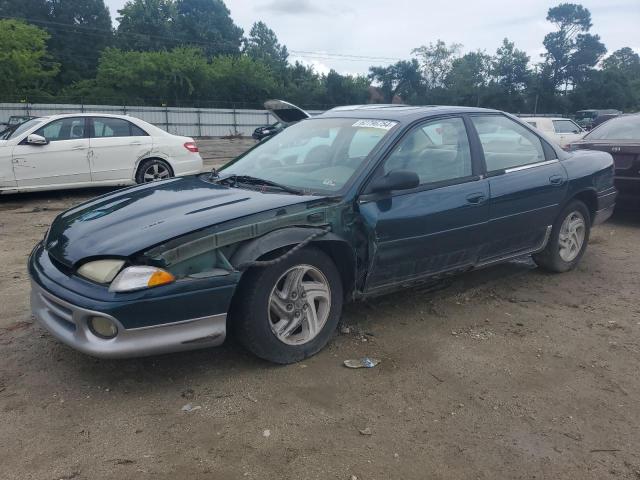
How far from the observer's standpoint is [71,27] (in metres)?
56.1

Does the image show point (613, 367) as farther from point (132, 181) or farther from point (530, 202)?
point (132, 181)

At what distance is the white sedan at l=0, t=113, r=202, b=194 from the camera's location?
8492mm

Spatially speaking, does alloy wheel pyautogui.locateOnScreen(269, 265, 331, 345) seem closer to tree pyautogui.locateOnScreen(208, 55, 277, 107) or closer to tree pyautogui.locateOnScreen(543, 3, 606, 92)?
tree pyautogui.locateOnScreen(208, 55, 277, 107)

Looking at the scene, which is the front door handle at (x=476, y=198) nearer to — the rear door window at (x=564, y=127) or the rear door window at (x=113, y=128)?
the rear door window at (x=113, y=128)

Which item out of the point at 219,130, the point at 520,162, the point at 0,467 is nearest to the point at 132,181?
the point at 520,162

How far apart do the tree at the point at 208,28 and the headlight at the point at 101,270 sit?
66.8m

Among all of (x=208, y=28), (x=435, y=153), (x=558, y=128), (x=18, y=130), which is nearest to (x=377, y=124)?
(x=435, y=153)

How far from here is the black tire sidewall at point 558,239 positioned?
5.15 meters

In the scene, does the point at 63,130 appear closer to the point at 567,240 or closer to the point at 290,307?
the point at 290,307

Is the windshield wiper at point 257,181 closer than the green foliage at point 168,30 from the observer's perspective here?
Yes

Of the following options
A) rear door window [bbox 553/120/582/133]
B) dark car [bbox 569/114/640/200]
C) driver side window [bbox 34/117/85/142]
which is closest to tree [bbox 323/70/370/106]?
rear door window [bbox 553/120/582/133]

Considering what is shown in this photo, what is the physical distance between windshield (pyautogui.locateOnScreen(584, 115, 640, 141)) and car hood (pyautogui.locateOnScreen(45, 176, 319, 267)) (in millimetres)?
5955

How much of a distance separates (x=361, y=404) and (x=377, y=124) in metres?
2.07

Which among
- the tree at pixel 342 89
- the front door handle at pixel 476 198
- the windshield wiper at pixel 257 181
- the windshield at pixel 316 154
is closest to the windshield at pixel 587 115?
the tree at pixel 342 89
